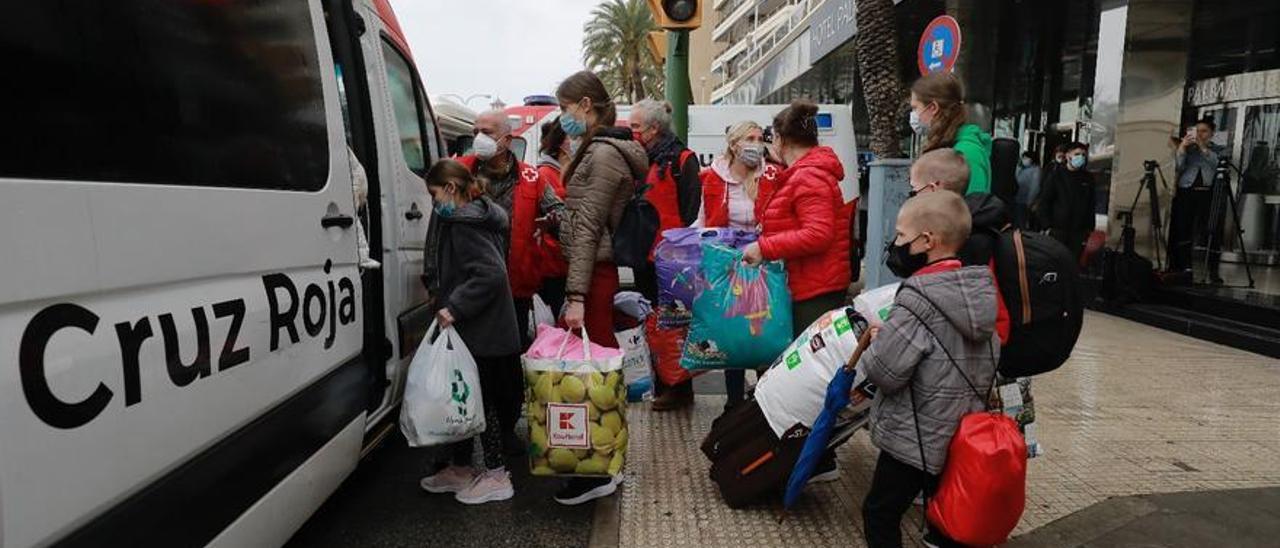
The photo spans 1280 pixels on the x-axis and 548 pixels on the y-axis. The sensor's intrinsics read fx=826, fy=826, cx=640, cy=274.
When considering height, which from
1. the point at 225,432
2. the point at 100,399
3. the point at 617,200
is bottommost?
the point at 225,432

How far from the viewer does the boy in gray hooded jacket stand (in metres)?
2.43

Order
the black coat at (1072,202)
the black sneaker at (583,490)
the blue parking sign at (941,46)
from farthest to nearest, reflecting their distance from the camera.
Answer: the black coat at (1072,202)
the blue parking sign at (941,46)
the black sneaker at (583,490)

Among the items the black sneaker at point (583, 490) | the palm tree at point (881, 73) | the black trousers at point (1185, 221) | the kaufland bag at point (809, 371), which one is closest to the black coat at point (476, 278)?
the black sneaker at point (583, 490)

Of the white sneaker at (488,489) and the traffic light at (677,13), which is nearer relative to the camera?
the white sneaker at (488,489)

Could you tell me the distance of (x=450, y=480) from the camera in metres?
3.57

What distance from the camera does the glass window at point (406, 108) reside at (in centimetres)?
391

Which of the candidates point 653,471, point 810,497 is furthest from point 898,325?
point 653,471

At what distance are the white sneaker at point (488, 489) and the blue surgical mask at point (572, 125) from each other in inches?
58.6

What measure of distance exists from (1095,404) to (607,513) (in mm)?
3223

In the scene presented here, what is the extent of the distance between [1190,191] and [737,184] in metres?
6.66

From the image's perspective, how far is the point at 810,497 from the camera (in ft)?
11.5

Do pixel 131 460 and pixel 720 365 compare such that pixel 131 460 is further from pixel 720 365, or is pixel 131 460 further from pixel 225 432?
pixel 720 365

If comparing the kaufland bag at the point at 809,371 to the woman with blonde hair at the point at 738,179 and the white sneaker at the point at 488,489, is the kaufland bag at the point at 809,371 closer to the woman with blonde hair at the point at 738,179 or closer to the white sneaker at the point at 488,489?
the white sneaker at the point at 488,489

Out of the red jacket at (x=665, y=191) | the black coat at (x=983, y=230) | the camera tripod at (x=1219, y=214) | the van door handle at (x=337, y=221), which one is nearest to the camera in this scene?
the van door handle at (x=337, y=221)
